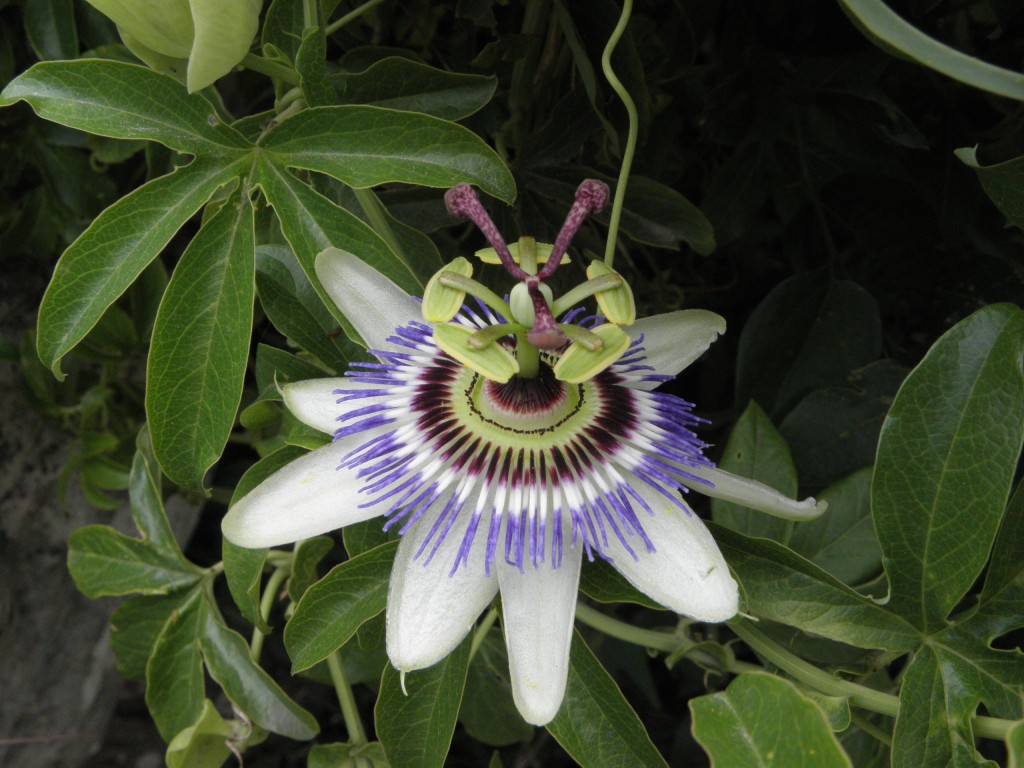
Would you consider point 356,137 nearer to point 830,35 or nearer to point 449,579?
point 449,579

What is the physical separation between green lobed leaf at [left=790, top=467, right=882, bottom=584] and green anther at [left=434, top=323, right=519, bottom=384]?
0.62 metres

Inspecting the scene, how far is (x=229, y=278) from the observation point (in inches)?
40.4

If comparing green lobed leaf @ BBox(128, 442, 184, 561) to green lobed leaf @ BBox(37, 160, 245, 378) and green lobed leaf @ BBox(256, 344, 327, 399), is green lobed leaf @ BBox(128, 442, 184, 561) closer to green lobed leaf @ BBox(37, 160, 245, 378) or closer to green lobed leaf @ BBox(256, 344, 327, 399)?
green lobed leaf @ BBox(256, 344, 327, 399)

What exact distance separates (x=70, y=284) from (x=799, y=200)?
1.16 metres

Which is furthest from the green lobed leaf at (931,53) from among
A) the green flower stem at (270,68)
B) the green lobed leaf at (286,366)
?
the green lobed leaf at (286,366)

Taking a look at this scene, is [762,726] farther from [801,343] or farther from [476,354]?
[801,343]

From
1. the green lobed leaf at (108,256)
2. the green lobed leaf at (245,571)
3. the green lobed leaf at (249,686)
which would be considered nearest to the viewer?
the green lobed leaf at (108,256)

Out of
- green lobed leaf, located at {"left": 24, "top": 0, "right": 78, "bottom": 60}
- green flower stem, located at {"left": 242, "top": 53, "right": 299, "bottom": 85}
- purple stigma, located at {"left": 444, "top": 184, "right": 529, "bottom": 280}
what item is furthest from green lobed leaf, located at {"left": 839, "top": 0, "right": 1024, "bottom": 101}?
green lobed leaf, located at {"left": 24, "top": 0, "right": 78, "bottom": 60}

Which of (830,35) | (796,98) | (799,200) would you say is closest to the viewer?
(830,35)

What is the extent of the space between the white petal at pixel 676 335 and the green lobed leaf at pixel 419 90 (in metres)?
0.36

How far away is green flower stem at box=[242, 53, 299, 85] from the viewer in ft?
3.37

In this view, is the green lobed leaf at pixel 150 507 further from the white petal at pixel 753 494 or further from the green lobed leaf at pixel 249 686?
the white petal at pixel 753 494

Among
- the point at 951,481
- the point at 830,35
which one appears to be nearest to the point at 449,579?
the point at 951,481

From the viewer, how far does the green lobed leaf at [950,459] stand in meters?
0.97
